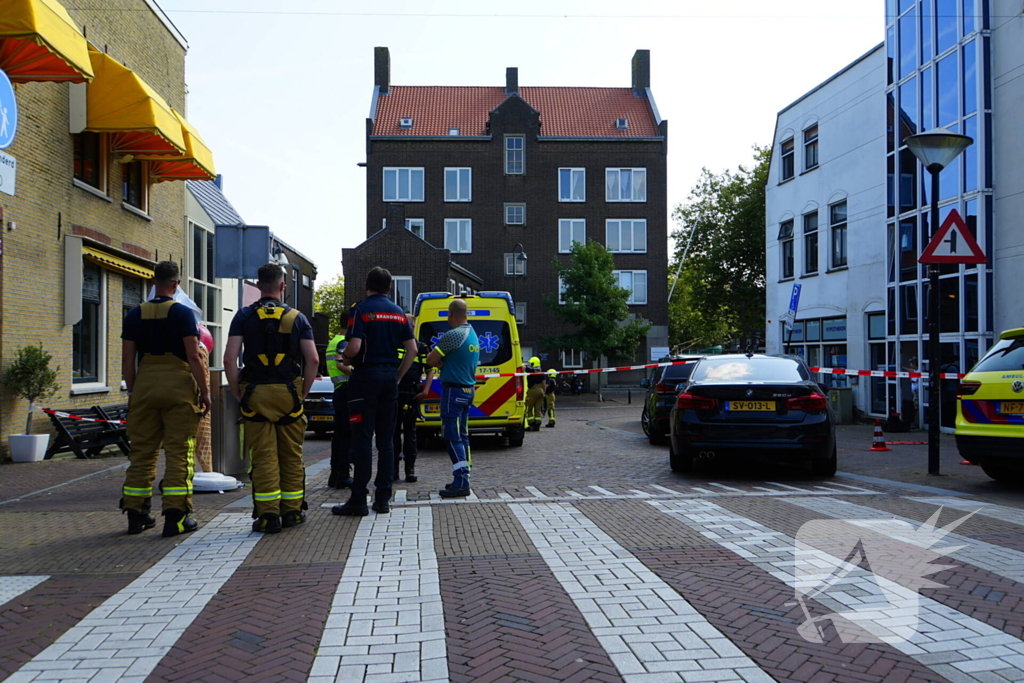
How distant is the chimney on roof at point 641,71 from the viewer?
53.9 metres

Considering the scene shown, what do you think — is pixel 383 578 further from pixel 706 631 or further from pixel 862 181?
pixel 862 181

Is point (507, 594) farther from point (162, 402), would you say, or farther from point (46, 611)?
point (162, 402)

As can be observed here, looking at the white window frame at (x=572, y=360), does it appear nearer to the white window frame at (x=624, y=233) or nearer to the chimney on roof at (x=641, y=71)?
the white window frame at (x=624, y=233)

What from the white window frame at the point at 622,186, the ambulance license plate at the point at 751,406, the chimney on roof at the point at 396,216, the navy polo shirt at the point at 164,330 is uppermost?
the white window frame at the point at 622,186

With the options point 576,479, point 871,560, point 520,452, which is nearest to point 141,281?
point 520,452

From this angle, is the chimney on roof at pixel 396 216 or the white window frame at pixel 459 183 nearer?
the chimney on roof at pixel 396 216

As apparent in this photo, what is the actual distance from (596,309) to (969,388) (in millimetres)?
33085

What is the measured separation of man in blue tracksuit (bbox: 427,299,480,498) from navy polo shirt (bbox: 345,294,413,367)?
98cm

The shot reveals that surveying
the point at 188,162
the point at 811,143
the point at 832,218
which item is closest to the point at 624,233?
the point at 811,143

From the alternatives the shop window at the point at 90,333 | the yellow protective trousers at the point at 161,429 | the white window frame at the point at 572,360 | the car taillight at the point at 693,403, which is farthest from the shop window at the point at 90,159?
the white window frame at the point at 572,360

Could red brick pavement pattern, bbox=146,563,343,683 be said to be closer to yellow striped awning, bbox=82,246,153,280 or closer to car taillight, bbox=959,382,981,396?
car taillight, bbox=959,382,981,396

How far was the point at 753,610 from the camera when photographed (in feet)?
14.4

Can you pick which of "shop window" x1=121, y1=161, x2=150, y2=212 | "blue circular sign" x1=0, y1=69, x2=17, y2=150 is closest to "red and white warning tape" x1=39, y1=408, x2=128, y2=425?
"shop window" x1=121, y1=161, x2=150, y2=212

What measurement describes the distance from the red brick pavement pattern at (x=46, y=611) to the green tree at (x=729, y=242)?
48.6 metres
